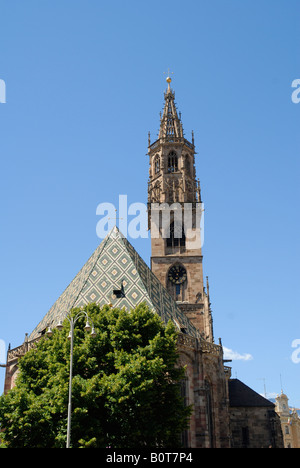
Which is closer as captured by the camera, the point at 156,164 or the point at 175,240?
the point at 175,240

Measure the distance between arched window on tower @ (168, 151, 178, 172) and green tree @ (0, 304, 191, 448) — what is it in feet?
98.4

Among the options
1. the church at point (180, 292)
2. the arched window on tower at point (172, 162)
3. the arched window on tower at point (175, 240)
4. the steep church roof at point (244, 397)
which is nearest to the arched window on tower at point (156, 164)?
the church at point (180, 292)

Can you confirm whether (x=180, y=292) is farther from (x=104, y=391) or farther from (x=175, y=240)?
(x=104, y=391)

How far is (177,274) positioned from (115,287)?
635 inches

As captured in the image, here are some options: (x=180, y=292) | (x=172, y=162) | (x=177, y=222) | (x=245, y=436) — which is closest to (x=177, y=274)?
(x=180, y=292)

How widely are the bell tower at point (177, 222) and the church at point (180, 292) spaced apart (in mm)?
89

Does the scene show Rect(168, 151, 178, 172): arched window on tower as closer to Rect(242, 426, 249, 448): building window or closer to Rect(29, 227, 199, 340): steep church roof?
Rect(29, 227, 199, 340): steep church roof

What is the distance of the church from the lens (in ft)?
95.2

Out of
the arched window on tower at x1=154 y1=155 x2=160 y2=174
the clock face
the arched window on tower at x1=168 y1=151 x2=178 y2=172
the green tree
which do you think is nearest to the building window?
the clock face

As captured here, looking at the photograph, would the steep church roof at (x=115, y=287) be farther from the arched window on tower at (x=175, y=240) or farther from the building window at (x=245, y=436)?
the arched window on tower at (x=175, y=240)

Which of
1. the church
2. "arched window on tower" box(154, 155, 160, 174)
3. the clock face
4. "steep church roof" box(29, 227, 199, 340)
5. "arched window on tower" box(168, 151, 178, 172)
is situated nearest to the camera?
the church

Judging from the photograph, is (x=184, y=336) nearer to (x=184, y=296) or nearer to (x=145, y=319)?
(x=145, y=319)

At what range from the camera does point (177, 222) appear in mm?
47688

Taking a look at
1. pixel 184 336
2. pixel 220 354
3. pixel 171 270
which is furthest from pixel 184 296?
pixel 184 336
